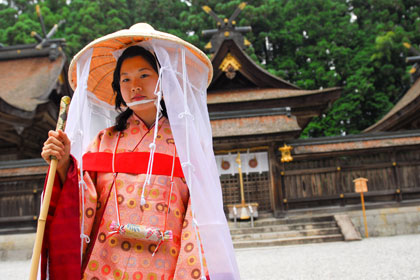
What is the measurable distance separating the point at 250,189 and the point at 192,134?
8855mm

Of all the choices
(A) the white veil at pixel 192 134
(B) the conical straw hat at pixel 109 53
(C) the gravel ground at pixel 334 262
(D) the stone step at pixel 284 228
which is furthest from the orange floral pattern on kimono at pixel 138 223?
(D) the stone step at pixel 284 228

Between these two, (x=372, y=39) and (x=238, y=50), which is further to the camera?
(x=372, y=39)

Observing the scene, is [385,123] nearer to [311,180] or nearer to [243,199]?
[311,180]

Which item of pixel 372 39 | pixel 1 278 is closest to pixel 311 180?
pixel 1 278

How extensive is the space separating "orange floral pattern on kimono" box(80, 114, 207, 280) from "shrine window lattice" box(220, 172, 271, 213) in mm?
8606

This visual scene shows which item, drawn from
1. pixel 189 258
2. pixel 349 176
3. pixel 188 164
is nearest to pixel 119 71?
pixel 188 164

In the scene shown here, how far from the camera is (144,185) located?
1.83 m

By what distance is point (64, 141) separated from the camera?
5.71 ft

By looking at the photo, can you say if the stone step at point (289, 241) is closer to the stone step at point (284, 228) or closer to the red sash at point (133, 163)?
the stone step at point (284, 228)

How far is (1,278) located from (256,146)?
270 inches

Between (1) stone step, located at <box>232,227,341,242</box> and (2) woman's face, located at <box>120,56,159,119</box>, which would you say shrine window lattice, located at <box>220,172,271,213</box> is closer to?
(1) stone step, located at <box>232,227,341,242</box>

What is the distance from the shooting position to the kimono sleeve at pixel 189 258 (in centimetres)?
168

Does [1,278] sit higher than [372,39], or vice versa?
[372,39]

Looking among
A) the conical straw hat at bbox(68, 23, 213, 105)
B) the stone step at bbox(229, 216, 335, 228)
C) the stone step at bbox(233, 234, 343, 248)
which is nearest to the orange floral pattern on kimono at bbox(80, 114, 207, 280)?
the conical straw hat at bbox(68, 23, 213, 105)
